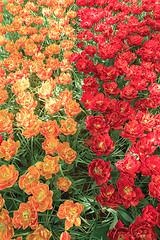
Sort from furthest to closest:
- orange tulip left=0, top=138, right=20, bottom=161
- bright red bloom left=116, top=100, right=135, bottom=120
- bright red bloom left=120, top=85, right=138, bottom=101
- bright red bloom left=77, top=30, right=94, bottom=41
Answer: bright red bloom left=77, top=30, right=94, bottom=41 < bright red bloom left=120, top=85, right=138, bottom=101 < bright red bloom left=116, top=100, right=135, bottom=120 < orange tulip left=0, top=138, right=20, bottom=161

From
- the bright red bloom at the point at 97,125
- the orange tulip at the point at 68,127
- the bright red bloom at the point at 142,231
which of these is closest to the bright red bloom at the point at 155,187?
the bright red bloom at the point at 142,231

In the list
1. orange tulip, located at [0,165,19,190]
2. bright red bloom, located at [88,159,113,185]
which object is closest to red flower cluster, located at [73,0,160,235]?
bright red bloom, located at [88,159,113,185]

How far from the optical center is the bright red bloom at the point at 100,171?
75 centimetres

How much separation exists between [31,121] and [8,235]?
19.3 inches

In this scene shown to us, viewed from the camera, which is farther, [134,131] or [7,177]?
[134,131]

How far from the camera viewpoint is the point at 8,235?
65cm

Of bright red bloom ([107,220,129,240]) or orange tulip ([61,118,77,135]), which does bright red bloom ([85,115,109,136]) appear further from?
bright red bloom ([107,220,129,240])

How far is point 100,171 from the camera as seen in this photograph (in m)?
0.78

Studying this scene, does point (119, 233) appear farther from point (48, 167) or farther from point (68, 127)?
point (68, 127)

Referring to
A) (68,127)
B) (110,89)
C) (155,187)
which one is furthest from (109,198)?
(110,89)

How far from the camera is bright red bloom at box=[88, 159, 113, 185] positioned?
2.47 ft

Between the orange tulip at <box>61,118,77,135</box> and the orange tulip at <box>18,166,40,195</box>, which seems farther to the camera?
the orange tulip at <box>61,118,77,135</box>

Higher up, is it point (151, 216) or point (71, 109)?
point (71, 109)

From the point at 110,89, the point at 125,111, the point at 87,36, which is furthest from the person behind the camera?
the point at 87,36
